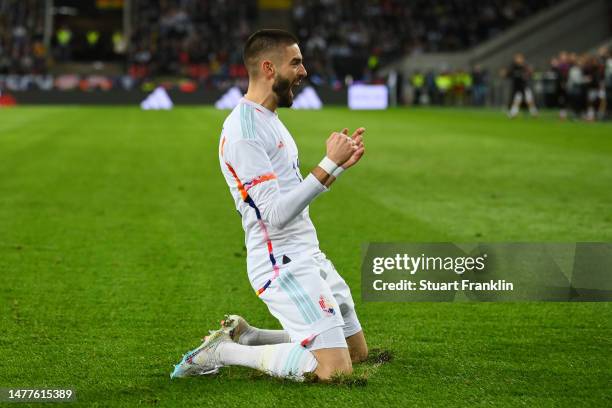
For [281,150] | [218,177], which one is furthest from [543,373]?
[218,177]

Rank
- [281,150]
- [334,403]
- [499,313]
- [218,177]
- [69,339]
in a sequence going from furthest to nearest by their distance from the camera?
[218,177], [499,313], [69,339], [281,150], [334,403]

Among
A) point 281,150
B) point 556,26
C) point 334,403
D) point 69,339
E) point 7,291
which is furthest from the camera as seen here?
point 556,26

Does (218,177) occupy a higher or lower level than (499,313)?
lower

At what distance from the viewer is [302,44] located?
60.2 m

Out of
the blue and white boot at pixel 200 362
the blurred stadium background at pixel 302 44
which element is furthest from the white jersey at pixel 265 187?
the blurred stadium background at pixel 302 44

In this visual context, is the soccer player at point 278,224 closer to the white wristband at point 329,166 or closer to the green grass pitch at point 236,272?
the white wristband at point 329,166

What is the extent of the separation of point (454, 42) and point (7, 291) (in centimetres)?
5355

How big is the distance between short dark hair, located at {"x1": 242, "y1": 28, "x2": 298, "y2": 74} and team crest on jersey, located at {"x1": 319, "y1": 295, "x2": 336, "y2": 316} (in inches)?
51.1

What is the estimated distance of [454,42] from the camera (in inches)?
2359

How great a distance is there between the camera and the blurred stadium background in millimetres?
52750

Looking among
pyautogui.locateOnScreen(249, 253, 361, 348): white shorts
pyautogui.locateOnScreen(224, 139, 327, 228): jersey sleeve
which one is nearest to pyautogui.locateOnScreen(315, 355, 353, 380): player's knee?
pyautogui.locateOnScreen(249, 253, 361, 348): white shorts

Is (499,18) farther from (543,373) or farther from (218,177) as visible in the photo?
(543,373)

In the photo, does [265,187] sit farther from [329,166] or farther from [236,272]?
[236,272]

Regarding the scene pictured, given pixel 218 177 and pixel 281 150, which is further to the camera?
pixel 218 177
